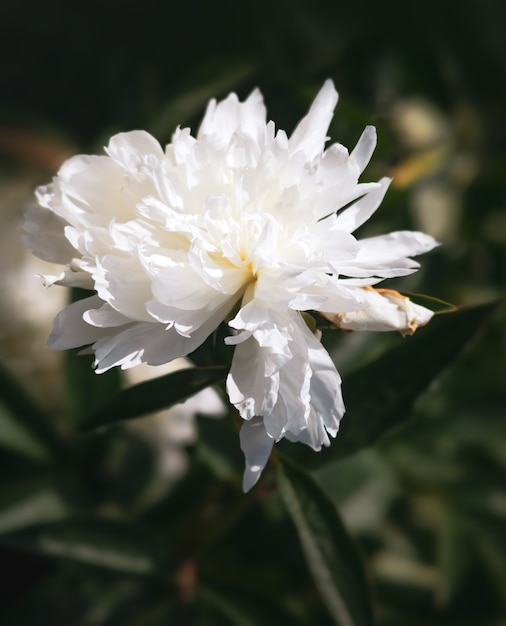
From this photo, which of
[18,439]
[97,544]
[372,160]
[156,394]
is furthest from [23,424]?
[372,160]

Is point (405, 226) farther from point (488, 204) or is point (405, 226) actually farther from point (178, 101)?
point (488, 204)

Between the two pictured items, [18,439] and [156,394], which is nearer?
[156,394]

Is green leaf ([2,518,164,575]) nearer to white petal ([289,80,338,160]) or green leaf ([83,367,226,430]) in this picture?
green leaf ([83,367,226,430])

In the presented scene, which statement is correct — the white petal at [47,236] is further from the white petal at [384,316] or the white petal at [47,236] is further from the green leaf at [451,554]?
the green leaf at [451,554]

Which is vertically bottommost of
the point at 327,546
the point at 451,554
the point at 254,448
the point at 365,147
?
the point at 451,554

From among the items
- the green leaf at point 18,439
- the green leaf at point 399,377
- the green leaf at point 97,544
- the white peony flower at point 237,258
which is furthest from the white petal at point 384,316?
the green leaf at point 18,439

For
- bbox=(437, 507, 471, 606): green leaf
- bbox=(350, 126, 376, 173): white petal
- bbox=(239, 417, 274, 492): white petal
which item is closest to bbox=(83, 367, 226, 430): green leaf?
bbox=(239, 417, 274, 492): white petal

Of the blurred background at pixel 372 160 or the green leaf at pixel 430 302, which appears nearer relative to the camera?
the green leaf at pixel 430 302

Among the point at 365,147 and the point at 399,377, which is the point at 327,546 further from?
the point at 365,147
